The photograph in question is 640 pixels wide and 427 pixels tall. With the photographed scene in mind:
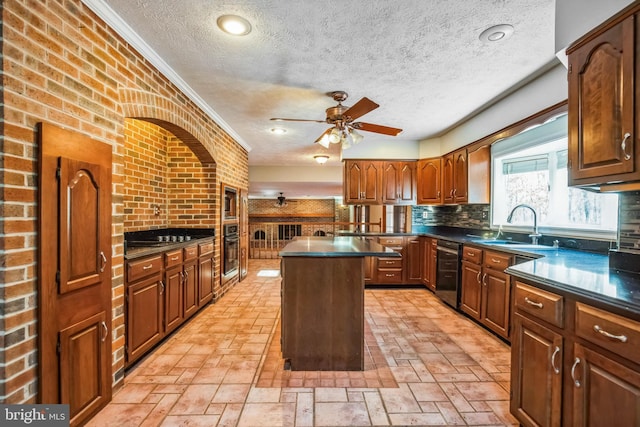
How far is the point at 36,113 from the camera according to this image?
1.38 metres

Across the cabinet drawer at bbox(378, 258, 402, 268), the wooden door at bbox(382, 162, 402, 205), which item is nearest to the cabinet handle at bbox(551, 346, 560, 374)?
the cabinet drawer at bbox(378, 258, 402, 268)

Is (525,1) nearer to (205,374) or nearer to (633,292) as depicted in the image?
(633,292)

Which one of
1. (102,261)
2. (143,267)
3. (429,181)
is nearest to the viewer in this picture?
(102,261)

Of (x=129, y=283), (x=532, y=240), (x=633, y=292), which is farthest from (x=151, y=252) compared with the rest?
(x=532, y=240)

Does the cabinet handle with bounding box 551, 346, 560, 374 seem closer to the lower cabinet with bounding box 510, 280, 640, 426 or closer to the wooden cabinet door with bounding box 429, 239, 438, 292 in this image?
the lower cabinet with bounding box 510, 280, 640, 426

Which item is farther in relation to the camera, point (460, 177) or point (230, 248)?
point (230, 248)

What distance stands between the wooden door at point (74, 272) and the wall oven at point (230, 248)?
2.39 metres

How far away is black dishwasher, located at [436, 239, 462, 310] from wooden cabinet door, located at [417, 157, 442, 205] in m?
0.92

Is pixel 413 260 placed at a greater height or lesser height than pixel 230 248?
lesser

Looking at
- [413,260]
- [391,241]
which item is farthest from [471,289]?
[391,241]

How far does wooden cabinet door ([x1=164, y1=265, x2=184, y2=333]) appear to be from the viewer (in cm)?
271

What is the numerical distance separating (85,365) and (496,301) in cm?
319

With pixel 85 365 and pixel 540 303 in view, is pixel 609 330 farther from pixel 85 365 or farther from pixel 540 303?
pixel 85 365

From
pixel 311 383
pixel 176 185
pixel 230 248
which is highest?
pixel 176 185
